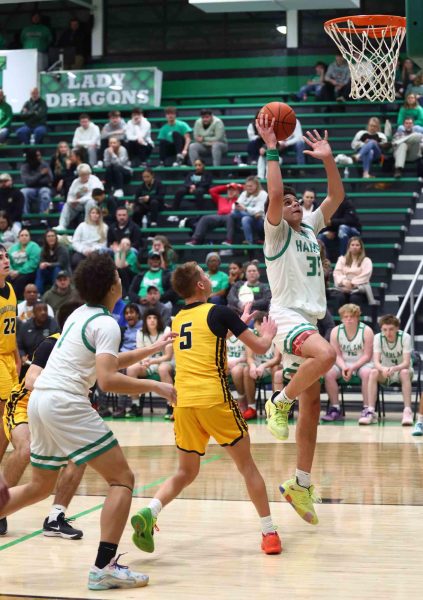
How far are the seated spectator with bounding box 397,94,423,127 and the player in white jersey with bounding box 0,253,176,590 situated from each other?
514 inches

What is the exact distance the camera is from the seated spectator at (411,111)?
1753 cm

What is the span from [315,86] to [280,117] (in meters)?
13.6

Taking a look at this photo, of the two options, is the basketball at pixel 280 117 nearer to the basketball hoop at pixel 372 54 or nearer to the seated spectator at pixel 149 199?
the basketball hoop at pixel 372 54

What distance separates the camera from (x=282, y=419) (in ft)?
22.0

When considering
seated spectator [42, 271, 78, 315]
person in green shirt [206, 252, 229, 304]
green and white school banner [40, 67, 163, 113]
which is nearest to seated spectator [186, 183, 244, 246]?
person in green shirt [206, 252, 229, 304]

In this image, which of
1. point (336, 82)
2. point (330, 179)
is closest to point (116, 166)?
point (336, 82)

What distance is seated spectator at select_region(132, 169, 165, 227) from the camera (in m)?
17.8

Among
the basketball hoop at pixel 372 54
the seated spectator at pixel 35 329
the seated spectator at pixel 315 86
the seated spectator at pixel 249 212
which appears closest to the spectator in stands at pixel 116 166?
the seated spectator at pixel 249 212

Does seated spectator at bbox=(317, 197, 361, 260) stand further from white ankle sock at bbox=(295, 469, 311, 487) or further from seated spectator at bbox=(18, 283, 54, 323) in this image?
white ankle sock at bbox=(295, 469, 311, 487)

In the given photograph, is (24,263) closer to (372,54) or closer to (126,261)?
(126,261)

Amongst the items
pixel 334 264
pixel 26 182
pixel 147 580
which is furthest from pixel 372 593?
pixel 26 182

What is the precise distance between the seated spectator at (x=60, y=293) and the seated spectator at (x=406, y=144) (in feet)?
19.3

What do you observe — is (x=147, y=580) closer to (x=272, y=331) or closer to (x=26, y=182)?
(x=272, y=331)

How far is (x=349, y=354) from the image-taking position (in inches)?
509
